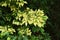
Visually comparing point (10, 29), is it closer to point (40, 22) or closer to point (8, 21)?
point (8, 21)

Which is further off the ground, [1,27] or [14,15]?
[14,15]

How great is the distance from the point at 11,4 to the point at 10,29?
1.42 feet

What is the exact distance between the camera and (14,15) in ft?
10.2

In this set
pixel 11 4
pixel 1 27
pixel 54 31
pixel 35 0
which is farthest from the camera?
pixel 54 31

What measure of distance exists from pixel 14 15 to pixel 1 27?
0.93ft

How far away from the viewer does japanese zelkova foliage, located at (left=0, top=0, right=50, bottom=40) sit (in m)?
2.98

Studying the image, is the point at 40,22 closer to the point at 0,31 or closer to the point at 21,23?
the point at 21,23

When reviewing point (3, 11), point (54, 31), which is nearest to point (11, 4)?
point (3, 11)

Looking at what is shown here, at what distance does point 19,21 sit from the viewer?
10.0 ft

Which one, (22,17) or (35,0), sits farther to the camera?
(35,0)

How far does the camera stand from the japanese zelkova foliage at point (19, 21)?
9.78ft

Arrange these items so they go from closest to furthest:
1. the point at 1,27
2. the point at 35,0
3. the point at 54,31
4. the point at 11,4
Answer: the point at 1,27, the point at 11,4, the point at 35,0, the point at 54,31

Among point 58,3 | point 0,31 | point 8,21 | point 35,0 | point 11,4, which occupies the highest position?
point 58,3

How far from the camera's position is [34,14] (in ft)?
10.2
